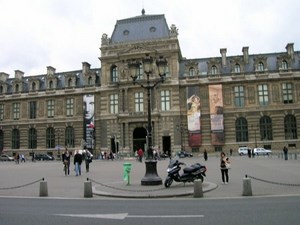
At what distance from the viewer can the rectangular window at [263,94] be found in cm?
5903

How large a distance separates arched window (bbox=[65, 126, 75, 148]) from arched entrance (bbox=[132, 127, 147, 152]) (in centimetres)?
1255

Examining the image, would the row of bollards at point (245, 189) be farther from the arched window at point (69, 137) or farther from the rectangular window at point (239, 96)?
the arched window at point (69, 137)

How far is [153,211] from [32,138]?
6360 centimetres

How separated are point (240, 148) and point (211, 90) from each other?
35.3 feet

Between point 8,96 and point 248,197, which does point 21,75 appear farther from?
point 248,197

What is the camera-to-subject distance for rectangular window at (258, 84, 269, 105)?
59.0m

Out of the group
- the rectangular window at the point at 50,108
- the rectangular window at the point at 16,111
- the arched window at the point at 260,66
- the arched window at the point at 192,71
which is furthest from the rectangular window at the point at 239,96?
the rectangular window at the point at 16,111

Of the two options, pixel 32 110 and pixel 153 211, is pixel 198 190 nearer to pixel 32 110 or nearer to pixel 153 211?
pixel 153 211

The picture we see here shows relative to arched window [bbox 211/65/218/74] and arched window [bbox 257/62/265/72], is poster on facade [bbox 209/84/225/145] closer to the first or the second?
arched window [bbox 211/65/218/74]

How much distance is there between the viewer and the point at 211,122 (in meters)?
59.2

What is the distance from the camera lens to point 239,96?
197ft

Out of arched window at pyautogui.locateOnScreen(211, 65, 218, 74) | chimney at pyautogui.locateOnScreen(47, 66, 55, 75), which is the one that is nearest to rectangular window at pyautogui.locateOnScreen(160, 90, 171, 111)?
arched window at pyautogui.locateOnScreen(211, 65, 218, 74)

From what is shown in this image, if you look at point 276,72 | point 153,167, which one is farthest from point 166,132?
point 153,167

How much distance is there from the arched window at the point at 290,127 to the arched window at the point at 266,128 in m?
2.35
